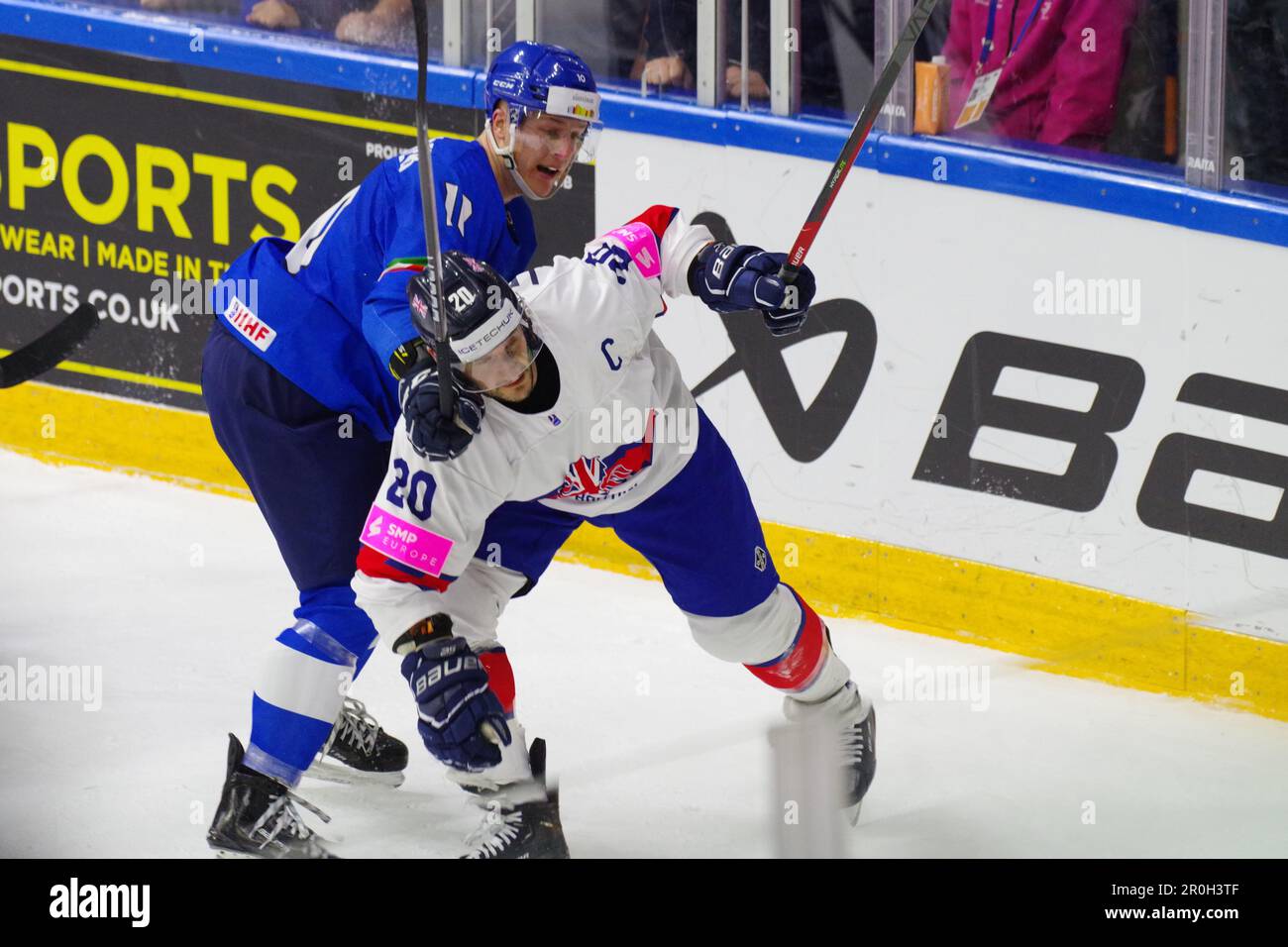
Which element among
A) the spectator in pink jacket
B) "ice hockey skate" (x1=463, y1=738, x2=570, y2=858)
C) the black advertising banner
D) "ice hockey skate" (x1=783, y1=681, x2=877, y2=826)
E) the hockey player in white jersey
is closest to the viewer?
the hockey player in white jersey

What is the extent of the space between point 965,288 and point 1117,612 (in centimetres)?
76

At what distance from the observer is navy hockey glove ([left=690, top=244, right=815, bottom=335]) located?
125 inches

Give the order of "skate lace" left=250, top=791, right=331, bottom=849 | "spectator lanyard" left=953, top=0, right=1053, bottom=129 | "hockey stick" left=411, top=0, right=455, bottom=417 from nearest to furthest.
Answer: "hockey stick" left=411, top=0, right=455, bottom=417 → "skate lace" left=250, top=791, right=331, bottom=849 → "spectator lanyard" left=953, top=0, right=1053, bottom=129

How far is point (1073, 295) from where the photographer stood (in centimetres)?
424

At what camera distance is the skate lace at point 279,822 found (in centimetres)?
338

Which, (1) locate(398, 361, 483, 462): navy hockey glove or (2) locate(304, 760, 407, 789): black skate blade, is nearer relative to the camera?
(1) locate(398, 361, 483, 462): navy hockey glove

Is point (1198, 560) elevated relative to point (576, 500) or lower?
lower

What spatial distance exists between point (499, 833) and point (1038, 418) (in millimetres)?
1696

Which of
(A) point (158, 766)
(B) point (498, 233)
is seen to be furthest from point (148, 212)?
(B) point (498, 233)

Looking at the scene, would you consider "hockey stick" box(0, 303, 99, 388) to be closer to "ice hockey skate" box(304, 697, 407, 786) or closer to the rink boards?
"ice hockey skate" box(304, 697, 407, 786)

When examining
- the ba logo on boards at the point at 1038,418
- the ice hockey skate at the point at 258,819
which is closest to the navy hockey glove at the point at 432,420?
the ice hockey skate at the point at 258,819

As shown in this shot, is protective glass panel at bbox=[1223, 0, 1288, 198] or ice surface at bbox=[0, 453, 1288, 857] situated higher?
protective glass panel at bbox=[1223, 0, 1288, 198]

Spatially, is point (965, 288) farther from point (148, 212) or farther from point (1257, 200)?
point (148, 212)

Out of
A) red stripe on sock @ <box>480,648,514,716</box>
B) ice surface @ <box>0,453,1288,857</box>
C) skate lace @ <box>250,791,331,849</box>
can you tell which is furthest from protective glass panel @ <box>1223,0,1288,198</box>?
skate lace @ <box>250,791,331,849</box>
